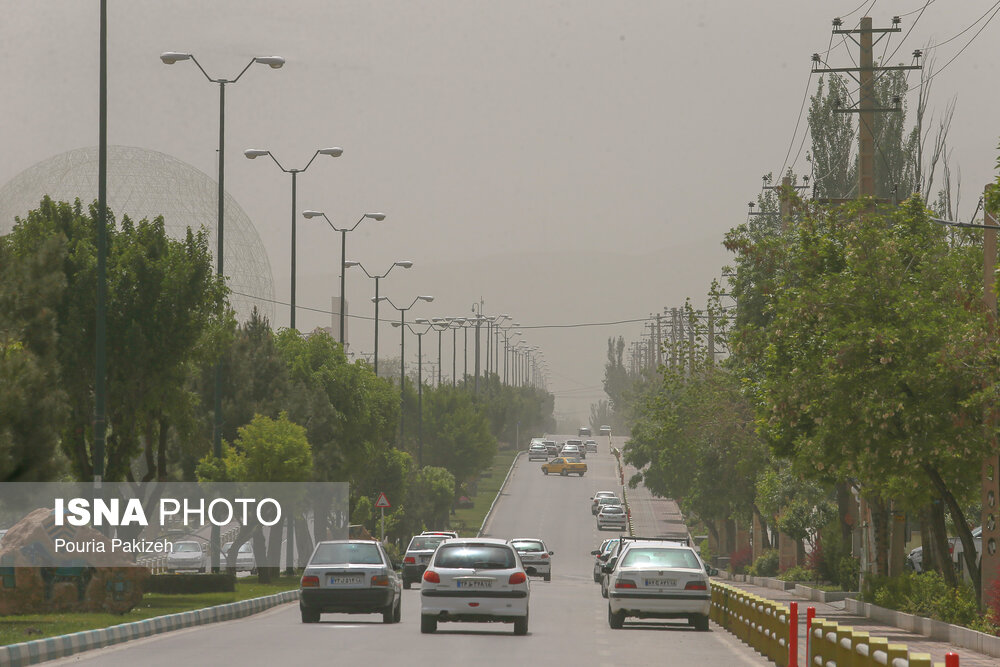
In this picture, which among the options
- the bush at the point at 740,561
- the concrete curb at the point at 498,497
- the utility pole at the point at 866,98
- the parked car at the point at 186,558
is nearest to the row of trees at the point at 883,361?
the utility pole at the point at 866,98

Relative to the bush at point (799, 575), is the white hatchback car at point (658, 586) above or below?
above

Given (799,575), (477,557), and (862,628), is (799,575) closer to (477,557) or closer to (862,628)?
(862,628)

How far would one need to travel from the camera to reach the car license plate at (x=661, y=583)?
87.0ft

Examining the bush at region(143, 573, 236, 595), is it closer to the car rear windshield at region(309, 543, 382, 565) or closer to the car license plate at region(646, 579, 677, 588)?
the car rear windshield at region(309, 543, 382, 565)

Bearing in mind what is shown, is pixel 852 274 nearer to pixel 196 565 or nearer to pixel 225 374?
pixel 225 374

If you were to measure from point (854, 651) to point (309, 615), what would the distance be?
51.3 ft

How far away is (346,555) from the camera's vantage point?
27203mm

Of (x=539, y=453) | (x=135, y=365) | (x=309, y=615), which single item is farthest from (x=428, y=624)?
(x=539, y=453)

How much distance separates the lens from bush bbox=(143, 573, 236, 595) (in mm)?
35625

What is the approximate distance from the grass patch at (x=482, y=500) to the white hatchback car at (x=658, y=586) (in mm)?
63467

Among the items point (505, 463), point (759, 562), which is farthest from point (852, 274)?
point (505, 463)

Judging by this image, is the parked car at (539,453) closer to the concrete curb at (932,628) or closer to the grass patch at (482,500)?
the grass patch at (482,500)

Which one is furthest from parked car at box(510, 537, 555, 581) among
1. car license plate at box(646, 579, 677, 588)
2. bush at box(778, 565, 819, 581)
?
car license plate at box(646, 579, 677, 588)

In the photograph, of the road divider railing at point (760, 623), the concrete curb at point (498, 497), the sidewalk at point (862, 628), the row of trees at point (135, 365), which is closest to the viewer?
the road divider railing at point (760, 623)
